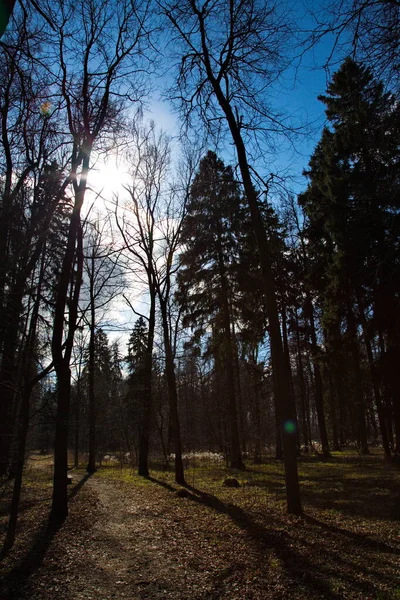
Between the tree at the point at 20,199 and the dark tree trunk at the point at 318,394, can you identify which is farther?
the dark tree trunk at the point at 318,394

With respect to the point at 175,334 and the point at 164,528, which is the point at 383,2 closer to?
the point at 164,528

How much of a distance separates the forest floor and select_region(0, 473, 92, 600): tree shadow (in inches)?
0.6

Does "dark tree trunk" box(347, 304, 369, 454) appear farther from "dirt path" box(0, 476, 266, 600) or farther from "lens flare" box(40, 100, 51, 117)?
"lens flare" box(40, 100, 51, 117)

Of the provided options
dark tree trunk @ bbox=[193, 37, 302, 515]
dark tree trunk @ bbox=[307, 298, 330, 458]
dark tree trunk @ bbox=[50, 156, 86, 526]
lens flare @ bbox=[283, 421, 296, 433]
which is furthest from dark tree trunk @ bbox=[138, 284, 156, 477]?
lens flare @ bbox=[283, 421, 296, 433]

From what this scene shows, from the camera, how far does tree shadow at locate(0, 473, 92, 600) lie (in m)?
4.88

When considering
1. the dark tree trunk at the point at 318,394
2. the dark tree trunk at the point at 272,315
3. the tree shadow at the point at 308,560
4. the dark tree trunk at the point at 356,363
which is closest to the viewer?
the tree shadow at the point at 308,560

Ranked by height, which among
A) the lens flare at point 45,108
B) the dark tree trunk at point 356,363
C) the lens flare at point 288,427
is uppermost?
the lens flare at point 45,108

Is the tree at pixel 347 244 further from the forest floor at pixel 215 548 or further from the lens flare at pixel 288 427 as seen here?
the lens flare at pixel 288 427

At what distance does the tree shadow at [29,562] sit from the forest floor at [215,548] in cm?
2

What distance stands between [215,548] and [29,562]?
2.89m

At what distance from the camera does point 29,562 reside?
5.79 meters

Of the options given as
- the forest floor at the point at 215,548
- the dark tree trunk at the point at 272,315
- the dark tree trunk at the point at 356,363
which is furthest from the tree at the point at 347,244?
the forest floor at the point at 215,548

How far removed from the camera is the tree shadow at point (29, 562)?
4883 mm

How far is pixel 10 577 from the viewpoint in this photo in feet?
17.2
